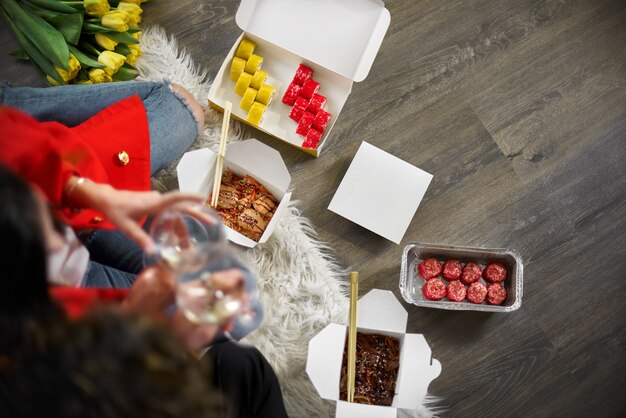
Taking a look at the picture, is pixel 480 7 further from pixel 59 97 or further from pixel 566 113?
pixel 59 97

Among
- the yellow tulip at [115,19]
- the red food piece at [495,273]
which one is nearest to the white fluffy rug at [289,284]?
the yellow tulip at [115,19]

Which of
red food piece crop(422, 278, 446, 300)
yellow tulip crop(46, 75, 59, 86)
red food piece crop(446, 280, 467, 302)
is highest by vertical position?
red food piece crop(446, 280, 467, 302)

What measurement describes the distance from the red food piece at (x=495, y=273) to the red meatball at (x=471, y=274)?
21 mm

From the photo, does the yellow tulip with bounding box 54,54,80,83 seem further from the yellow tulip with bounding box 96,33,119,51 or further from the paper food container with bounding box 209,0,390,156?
the paper food container with bounding box 209,0,390,156

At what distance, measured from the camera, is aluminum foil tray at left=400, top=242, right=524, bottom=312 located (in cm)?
150

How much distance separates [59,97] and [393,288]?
101 cm

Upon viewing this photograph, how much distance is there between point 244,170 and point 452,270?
2.06 ft

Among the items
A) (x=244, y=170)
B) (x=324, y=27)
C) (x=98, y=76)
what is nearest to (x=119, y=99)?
(x=98, y=76)

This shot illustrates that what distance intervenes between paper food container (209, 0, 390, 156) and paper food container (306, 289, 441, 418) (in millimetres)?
470

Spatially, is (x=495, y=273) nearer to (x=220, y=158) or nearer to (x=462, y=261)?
(x=462, y=261)

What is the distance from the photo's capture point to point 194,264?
3.12 feet

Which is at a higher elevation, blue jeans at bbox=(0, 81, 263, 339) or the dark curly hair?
the dark curly hair

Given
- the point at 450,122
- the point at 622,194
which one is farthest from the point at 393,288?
the point at 622,194

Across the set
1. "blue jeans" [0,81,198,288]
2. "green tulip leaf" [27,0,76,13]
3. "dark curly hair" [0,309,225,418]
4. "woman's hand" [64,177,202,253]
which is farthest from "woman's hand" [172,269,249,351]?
"green tulip leaf" [27,0,76,13]
